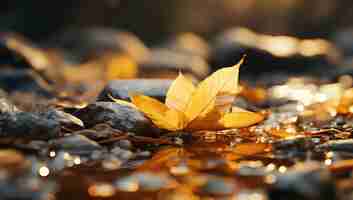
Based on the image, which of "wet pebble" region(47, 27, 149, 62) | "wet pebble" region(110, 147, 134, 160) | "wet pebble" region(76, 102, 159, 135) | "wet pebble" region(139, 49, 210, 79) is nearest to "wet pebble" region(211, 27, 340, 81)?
"wet pebble" region(139, 49, 210, 79)

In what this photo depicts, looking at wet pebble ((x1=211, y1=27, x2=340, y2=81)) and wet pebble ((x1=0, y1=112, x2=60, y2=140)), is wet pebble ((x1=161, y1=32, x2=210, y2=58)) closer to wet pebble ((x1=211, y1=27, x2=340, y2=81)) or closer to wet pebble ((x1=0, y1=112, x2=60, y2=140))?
wet pebble ((x1=211, y1=27, x2=340, y2=81))

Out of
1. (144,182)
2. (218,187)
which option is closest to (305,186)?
(218,187)

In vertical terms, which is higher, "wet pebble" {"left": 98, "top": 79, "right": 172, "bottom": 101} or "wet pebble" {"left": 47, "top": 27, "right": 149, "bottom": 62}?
"wet pebble" {"left": 47, "top": 27, "right": 149, "bottom": 62}

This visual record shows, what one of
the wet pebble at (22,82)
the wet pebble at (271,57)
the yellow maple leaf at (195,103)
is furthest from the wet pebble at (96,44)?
the yellow maple leaf at (195,103)

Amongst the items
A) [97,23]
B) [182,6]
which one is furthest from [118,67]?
[182,6]

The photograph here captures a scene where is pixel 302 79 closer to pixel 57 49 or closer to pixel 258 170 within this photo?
pixel 57 49

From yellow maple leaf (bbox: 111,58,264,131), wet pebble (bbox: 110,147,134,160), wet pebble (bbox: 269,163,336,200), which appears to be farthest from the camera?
yellow maple leaf (bbox: 111,58,264,131)

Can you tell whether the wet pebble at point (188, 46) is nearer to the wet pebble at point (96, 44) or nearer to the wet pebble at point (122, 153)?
the wet pebble at point (96, 44)
